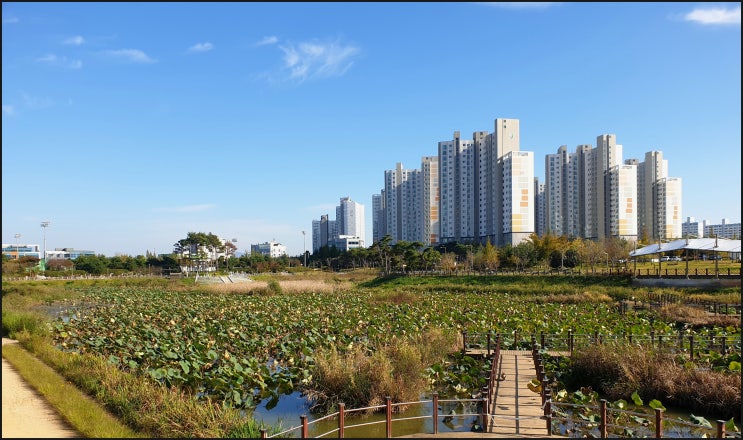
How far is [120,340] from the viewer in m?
14.7

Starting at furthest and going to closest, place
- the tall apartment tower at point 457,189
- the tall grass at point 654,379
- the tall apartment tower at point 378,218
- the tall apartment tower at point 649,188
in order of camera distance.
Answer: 1. the tall apartment tower at point 378,218
2. the tall apartment tower at point 649,188
3. the tall apartment tower at point 457,189
4. the tall grass at point 654,379

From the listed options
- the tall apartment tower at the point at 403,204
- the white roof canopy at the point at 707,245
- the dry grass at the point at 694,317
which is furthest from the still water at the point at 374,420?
the tall apartment tower at the point at 403,204

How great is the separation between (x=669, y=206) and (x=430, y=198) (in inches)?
1701

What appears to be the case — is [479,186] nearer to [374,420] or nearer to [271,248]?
[374,420]

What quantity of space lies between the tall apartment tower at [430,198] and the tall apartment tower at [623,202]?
31.9 metres

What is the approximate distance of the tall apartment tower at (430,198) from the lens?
99125mm

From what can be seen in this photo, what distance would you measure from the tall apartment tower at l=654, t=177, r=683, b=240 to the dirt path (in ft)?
317

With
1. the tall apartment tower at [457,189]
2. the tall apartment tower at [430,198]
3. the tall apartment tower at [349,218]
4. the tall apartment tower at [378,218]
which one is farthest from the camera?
the tall apartment tower at [349,218]

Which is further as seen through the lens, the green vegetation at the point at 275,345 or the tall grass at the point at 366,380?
the tall grass at the point at 366,380

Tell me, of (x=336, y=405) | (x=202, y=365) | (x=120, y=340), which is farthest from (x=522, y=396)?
(x=120, y=340)

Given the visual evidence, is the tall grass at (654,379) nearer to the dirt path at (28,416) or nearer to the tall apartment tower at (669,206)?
the dirt path at (28,416)

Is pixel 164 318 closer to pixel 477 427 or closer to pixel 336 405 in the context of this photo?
pixel 336 405

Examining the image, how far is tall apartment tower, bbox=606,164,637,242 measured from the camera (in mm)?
80812

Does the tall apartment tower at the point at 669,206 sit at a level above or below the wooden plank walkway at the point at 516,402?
above
